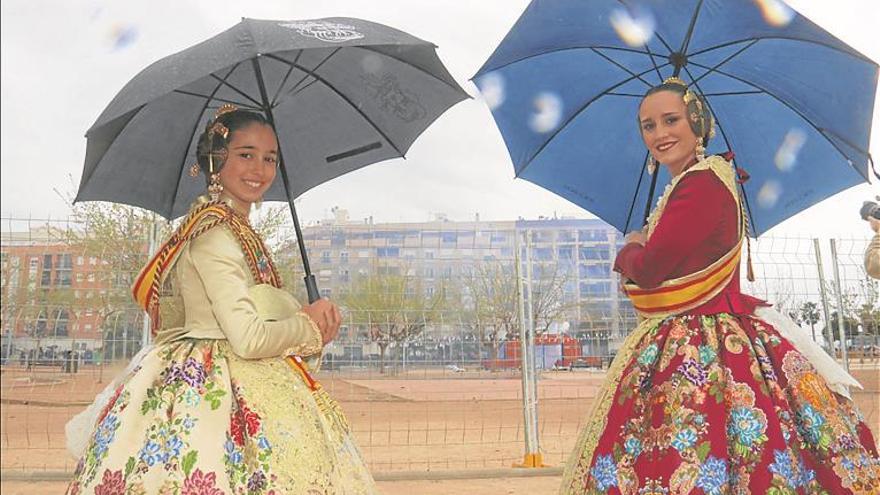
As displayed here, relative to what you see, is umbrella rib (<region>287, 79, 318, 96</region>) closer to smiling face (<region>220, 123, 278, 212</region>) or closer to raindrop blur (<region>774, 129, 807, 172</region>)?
smiling face (<region>220, 123, 278, 212</region>)

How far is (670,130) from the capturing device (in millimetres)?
2574

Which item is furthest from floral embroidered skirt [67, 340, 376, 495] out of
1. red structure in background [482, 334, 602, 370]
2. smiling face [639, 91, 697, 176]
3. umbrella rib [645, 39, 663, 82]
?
red structure in background [482, 334, 602, 370]

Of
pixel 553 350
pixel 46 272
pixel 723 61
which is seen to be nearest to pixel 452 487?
pixel 553 350

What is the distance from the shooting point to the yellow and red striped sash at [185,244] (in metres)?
2.37

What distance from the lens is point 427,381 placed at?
10.1m

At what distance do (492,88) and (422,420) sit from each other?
34.9 ft

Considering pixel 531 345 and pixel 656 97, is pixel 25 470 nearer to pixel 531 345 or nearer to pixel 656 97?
pixel 531 345

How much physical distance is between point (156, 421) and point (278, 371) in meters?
0.41

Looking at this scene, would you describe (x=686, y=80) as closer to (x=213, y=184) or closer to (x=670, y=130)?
(x=670, y=130)

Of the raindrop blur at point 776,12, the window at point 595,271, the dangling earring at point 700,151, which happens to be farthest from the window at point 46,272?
the raindrop blur at point 776,12

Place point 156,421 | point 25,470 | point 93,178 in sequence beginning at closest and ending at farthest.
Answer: point 156,421
point 93,178
point 25,470

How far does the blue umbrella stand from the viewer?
2.65m

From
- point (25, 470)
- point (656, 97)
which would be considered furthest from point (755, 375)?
point (25, 470)

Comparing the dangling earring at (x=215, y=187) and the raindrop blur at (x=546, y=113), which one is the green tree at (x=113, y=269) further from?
the raindrop blur at (x=546, y=113)
